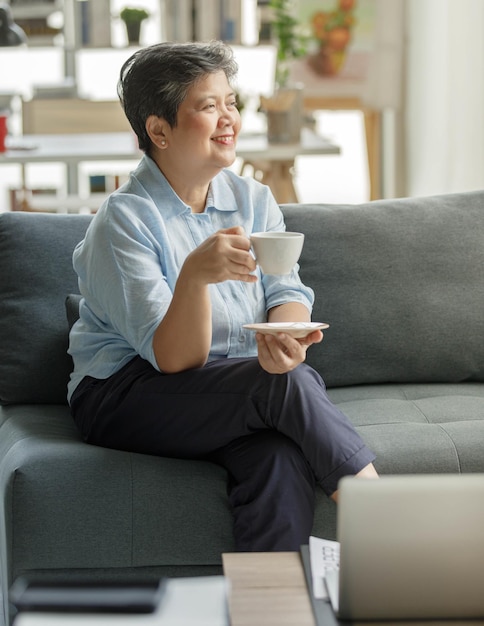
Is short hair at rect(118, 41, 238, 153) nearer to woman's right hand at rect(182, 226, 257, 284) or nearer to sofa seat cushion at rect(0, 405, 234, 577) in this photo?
woman's right hand at rect(182, 226, 257, 284)

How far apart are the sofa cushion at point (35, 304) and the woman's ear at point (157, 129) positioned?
0.37 metres

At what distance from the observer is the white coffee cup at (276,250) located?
5.82 feet

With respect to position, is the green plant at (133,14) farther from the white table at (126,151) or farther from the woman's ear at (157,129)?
the woman's ear at (157,129)

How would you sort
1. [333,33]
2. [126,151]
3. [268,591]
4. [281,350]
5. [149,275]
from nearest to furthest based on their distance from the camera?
[268,591] < [281,350] < [149,275] < [126,151] < [333,33]

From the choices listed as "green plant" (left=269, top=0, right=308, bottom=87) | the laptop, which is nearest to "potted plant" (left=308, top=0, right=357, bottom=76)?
"green plant" (left=269, top=0, right=308, bottom=87)

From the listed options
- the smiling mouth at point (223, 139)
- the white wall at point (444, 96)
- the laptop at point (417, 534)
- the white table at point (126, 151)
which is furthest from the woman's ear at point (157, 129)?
the white wall at point (444, 96)

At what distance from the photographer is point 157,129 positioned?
85.4 inches

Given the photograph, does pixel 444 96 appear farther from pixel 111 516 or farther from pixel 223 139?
pixel 111 516

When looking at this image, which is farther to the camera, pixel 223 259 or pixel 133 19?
pixel 133 19

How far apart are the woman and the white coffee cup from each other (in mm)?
71

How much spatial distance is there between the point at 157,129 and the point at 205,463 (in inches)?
26.6

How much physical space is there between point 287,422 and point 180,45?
787mm

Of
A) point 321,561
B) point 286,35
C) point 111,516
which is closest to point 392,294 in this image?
point 111,516

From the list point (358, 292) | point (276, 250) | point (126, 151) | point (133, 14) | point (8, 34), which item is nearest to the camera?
point (276, 250)
